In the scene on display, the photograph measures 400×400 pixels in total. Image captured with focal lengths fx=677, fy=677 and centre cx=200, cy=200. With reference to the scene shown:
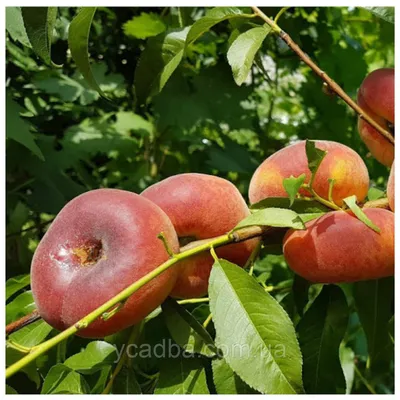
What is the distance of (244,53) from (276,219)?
19cm

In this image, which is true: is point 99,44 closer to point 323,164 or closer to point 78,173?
point 78,173

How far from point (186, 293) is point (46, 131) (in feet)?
3.02

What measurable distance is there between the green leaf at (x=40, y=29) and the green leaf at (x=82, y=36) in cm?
5

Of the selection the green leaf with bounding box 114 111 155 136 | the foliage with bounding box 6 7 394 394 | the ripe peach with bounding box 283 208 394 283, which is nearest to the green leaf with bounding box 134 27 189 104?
the foliage with bounding box 6 7 394 394

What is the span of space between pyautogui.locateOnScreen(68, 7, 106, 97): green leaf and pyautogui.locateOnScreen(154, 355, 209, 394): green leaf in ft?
0.92

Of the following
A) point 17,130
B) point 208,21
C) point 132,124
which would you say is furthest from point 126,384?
point 132,124

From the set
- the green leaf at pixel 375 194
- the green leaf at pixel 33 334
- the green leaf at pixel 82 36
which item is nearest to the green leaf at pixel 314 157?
the green leaf at pixel 375 194

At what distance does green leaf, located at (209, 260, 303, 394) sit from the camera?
0.54 meters

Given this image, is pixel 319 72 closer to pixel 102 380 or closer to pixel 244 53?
pixel 244 53

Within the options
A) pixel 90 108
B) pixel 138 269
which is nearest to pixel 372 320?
pixel 138 269

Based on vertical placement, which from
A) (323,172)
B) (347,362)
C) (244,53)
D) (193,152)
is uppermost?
(244,53)

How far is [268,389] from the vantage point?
1.75ft

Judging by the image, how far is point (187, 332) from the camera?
0.63m

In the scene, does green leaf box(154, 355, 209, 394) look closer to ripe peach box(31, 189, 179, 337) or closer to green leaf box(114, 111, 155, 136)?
ripe peach box(31, 189, 179, 337)
